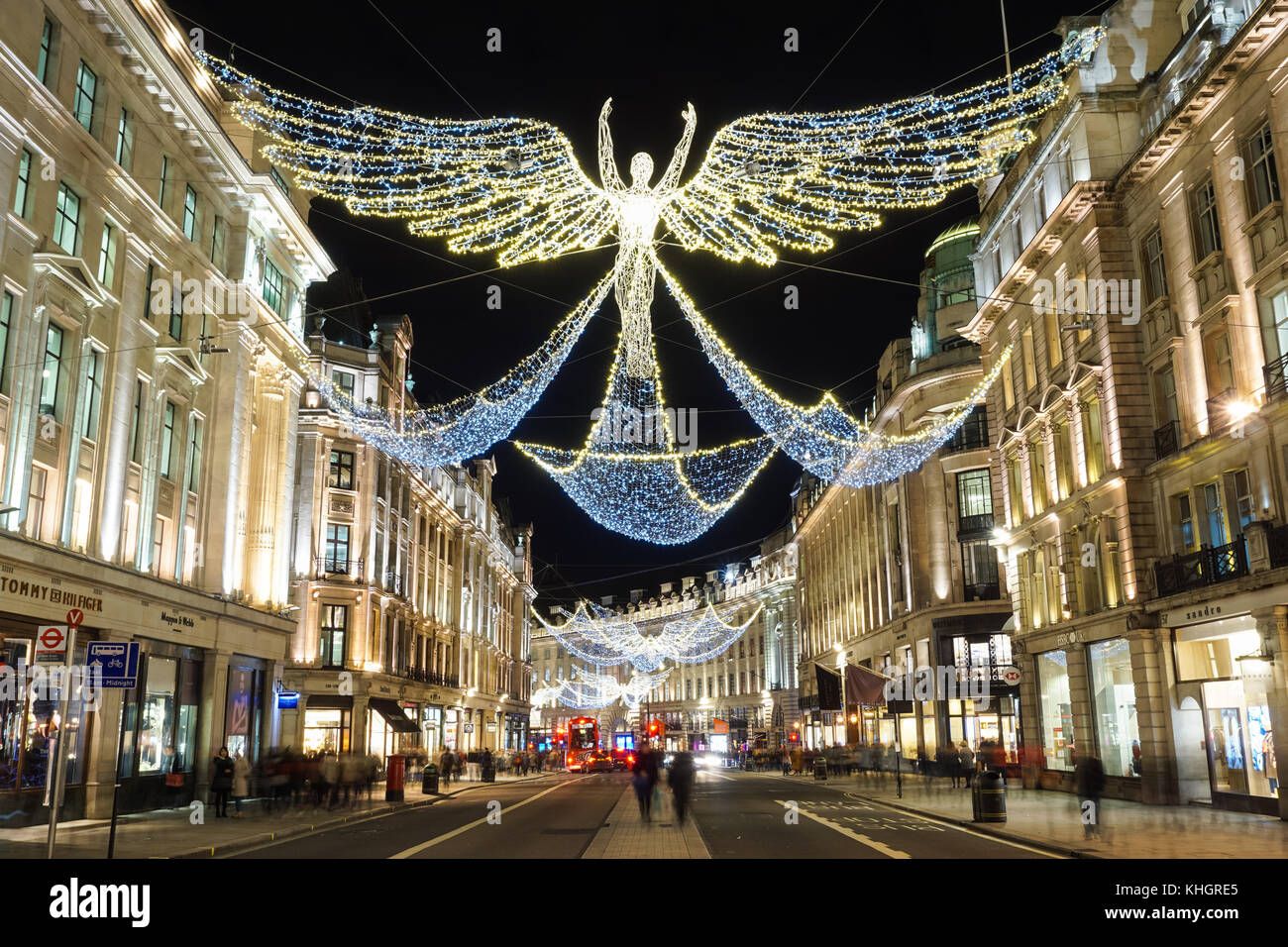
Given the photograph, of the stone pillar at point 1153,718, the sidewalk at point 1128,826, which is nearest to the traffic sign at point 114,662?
the sidewalk at point 1128,826

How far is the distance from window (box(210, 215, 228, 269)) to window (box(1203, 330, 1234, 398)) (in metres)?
26.2

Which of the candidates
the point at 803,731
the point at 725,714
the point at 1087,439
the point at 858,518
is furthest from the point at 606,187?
the point at 725,714

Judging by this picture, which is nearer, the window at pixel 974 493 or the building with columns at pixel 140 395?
the building with columns at pixel 140 395

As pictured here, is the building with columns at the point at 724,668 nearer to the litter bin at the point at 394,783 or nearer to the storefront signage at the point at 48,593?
the litter bin at the point at 394,783

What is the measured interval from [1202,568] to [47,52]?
2752 centimetres

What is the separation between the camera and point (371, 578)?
4944 centimetres

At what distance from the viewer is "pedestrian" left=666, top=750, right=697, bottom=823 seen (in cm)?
2073

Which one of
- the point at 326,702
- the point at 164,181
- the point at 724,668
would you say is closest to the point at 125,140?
the point at 164,181

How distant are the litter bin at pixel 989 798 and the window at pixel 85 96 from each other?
76.8 feet

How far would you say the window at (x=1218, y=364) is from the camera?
966 inches

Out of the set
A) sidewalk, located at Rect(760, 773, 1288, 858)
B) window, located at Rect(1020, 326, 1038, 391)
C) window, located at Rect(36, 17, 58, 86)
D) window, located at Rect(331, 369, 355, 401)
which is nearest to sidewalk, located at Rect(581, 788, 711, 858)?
sidewalk, located at Rect(760, 773, 1288, 858)

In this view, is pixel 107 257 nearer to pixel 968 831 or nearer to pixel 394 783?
pixel 394 783

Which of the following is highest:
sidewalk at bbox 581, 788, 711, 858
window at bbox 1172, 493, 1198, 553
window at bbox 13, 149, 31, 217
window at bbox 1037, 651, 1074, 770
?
window at bbox 13, 149, 31, 217

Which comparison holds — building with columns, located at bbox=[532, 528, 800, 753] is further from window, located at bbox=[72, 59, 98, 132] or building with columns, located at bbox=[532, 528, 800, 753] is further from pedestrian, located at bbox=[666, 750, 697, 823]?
window, located at bbox=[72, 59, 98, 132]
